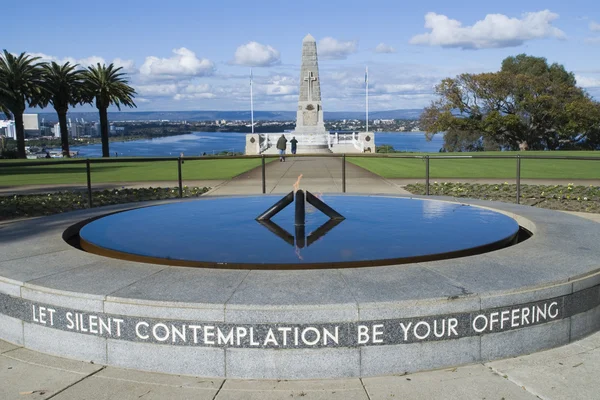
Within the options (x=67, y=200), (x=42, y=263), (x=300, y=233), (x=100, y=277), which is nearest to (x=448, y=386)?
(x=100, y=277)

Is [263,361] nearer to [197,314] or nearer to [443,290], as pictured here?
[197,314]

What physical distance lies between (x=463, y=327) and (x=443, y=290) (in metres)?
0.34

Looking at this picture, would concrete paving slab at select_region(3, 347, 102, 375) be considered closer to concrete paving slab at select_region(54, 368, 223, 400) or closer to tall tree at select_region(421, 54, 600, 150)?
concrete paving slab at select_region(54, 368, 223, 400)

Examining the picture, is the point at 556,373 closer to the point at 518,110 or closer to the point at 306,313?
the point at 306,313

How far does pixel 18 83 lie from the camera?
50062mm

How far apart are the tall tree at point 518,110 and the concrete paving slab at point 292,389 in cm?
6293

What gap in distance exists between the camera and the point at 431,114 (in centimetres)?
6669

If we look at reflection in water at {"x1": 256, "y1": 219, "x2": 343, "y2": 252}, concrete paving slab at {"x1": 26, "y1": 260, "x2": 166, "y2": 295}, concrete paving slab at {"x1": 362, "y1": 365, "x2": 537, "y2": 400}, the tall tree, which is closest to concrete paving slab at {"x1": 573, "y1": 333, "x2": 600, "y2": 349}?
concrete paving slab at {"x1": 362, "y1": 365, "x2": 537, "y2": 400}

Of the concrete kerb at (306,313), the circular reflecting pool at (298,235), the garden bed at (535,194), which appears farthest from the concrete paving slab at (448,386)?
the garden bed at (535,194)

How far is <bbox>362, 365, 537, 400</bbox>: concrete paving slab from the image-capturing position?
424cm

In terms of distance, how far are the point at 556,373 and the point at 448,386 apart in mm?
966

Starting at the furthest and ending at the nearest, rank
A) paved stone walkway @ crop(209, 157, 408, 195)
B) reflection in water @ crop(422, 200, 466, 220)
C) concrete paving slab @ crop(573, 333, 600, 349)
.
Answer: paved stone walkway @ crop(209, 157, 408, 195) < reflection in water @ crop(422, 200, 466, 220) < concrete paving slab @ crop(573, 333, 600, 349)

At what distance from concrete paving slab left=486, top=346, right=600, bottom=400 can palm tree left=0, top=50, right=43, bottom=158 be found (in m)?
50.5

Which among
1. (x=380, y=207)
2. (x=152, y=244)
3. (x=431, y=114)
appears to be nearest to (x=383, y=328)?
(x=152, y=244)
